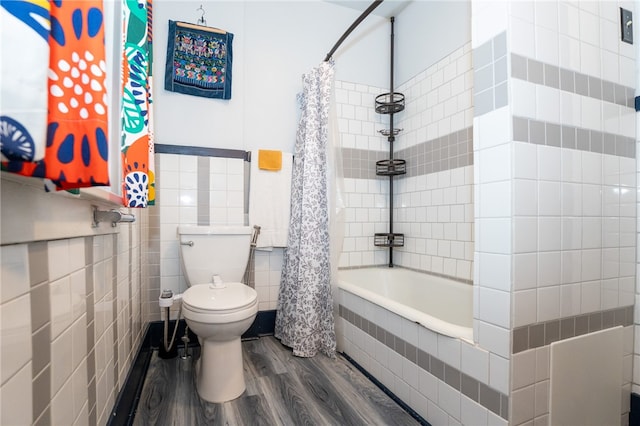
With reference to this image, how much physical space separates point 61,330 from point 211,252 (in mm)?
1209

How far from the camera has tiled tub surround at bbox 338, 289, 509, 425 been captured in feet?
3.54

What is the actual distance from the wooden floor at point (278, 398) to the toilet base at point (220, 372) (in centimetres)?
4

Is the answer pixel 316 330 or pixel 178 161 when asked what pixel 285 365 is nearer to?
pixel 316 330

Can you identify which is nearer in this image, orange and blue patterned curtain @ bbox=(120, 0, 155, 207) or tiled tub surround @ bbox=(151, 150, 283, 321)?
orange and blue patterned curtain @ bbox=(120, 0, 155, 207)

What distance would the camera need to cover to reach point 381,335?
1.63 m

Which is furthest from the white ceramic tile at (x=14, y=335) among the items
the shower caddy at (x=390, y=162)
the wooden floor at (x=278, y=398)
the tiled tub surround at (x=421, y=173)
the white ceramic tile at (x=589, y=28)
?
the shower caddy at (x=390, y=162)

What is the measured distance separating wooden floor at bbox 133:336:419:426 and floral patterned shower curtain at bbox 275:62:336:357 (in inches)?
6.8

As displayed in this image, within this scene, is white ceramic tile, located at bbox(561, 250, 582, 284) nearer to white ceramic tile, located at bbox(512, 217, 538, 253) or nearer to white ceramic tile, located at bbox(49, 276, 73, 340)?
white ceramic tile, located at bbox(512, 217, 538, 253)

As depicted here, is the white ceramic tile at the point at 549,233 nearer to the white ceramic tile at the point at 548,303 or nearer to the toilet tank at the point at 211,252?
the white ceramic tile at the point at 548,303

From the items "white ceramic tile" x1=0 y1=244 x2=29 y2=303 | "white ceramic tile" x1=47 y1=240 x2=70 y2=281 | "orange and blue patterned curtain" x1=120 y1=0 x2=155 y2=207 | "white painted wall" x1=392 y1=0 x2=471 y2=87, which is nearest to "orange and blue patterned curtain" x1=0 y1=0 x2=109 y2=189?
"white ceramic tile" x1=0 y1=244 x2=29 y2=303

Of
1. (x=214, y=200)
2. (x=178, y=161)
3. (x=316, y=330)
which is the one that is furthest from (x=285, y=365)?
(x=178, y=161)

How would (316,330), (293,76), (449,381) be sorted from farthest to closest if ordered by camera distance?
(293,76) → (316,330) → (449,381)

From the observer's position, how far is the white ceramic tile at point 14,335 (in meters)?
0.51

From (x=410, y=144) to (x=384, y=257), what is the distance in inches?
37.4
